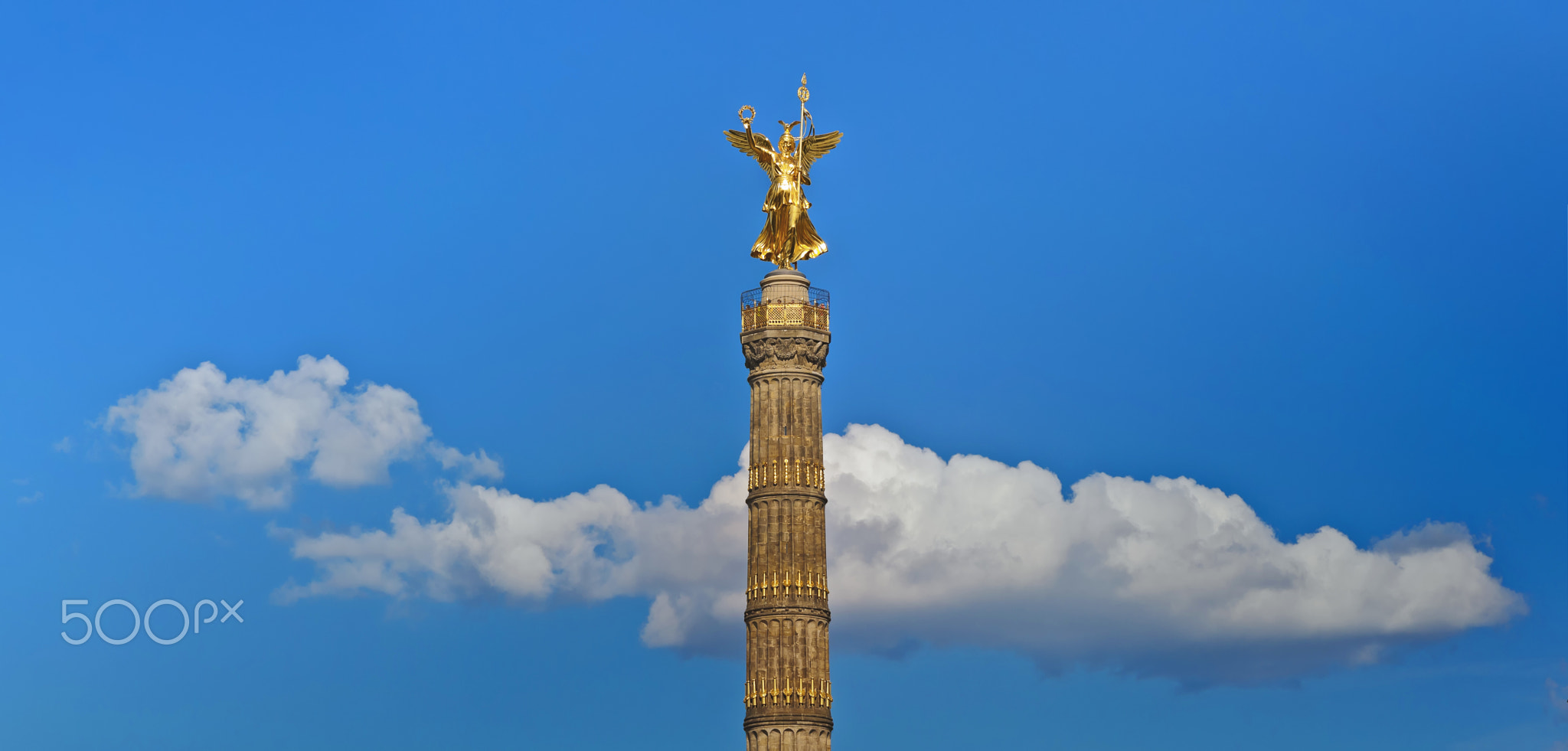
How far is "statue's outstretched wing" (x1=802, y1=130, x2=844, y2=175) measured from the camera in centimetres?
10569

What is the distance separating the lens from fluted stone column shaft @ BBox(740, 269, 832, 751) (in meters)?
98.6

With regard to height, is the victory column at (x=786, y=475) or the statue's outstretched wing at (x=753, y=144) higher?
the statue's outstretched wing at (x=753, y=144)

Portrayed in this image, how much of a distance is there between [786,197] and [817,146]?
2.75m

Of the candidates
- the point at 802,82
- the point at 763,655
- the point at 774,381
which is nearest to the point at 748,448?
the point at 774,381

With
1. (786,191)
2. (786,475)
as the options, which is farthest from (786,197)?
(786,475)

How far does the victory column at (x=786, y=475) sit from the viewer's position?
98.8 meters

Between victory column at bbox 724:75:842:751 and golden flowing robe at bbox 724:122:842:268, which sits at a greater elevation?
golden flowing robe at bbox 724:122:842:268

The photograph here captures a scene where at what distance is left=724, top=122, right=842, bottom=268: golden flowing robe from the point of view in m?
105

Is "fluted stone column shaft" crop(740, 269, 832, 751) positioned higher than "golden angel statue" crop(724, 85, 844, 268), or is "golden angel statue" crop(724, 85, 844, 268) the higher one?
"golden angel statue" crop(724, 85, 844, 268)

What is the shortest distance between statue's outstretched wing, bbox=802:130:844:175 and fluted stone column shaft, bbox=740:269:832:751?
531 centimetres

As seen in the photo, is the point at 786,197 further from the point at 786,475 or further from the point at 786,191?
the point at 786,475

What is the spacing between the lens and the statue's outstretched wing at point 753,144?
105m

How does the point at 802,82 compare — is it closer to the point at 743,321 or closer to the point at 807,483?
the point at 743,321

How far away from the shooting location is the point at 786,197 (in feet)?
345
